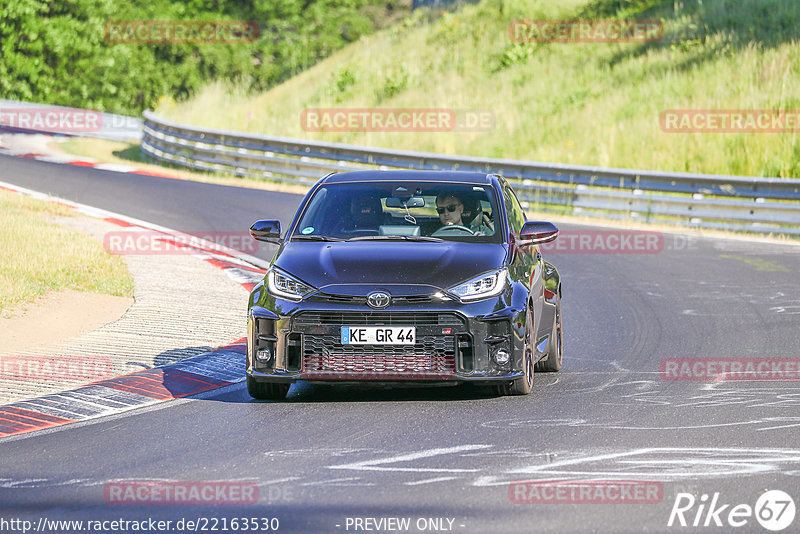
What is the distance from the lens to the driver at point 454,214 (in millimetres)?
9766

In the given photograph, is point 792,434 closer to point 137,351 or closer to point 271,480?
point 271,480

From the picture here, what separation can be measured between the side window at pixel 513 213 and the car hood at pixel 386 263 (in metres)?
0.64

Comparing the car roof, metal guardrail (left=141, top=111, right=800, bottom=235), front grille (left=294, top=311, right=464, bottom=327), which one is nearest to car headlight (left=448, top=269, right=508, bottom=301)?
front grille (left=294, top=311, right=464, bottom=327)

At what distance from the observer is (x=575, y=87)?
116 ft

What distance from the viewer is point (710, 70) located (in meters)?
32.7

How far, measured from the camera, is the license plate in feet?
28.0

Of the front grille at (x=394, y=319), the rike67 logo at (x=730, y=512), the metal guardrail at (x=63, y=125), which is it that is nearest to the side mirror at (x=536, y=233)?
the front grille at (x=394, y=319)

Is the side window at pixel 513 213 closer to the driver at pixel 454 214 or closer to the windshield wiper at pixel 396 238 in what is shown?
the driver at pixel 454 214

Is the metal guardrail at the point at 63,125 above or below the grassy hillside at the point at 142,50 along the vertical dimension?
below

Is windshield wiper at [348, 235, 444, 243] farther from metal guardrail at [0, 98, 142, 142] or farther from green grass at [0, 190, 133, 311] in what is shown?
metal guardrail at [0, 98, 142, 142]

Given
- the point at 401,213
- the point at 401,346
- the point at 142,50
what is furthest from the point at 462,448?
the point at 142,50

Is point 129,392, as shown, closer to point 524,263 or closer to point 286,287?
point 286,287

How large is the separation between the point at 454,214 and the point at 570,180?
1509 cm

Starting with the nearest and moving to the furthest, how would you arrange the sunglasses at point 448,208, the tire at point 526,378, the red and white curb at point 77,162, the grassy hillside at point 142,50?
the tire at point 526,378 → the sunglasses at point 448,208 → the red and white curb at point 77,162 → the grassy hillside at point 142,50
